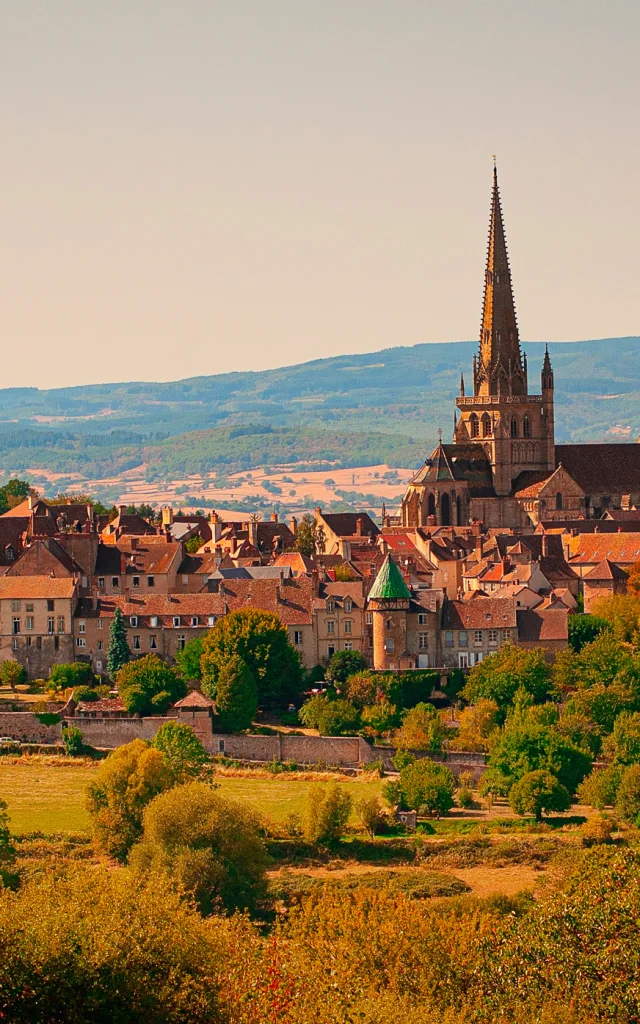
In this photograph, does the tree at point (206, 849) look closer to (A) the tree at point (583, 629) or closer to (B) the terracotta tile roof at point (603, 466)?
(A) the tree at point (583, 629)

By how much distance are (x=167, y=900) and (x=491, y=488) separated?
305 feet

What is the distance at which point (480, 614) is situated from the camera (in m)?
97.9

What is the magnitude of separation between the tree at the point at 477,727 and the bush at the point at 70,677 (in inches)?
654

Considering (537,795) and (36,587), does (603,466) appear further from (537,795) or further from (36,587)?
(537,795)

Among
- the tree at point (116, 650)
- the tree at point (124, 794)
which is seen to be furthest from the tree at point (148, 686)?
the tree at point (124, 794)

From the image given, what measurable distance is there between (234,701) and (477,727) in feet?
33.3

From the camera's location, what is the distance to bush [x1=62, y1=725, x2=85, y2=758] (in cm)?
8944

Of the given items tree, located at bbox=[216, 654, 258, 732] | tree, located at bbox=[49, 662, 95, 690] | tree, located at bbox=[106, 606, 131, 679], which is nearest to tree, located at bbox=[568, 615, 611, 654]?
tree, located at bbox=[216, 654, 258, 732]

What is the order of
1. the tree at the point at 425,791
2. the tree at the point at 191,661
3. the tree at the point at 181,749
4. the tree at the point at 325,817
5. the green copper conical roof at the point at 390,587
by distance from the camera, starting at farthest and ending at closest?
the green copper conical roof at the point at 390,587
the tree at the point at 191,661
the tree at the point at 425,791
the tree at the point at 181,749
the tree at the point at 325,817

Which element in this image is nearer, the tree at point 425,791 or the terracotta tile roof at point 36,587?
the tree at point 425,791

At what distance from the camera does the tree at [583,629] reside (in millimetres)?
97625

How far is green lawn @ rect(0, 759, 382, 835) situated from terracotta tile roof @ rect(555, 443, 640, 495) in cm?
5889

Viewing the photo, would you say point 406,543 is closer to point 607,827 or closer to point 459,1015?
point 607,827

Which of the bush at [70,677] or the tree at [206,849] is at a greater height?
the bush at [70,677]
